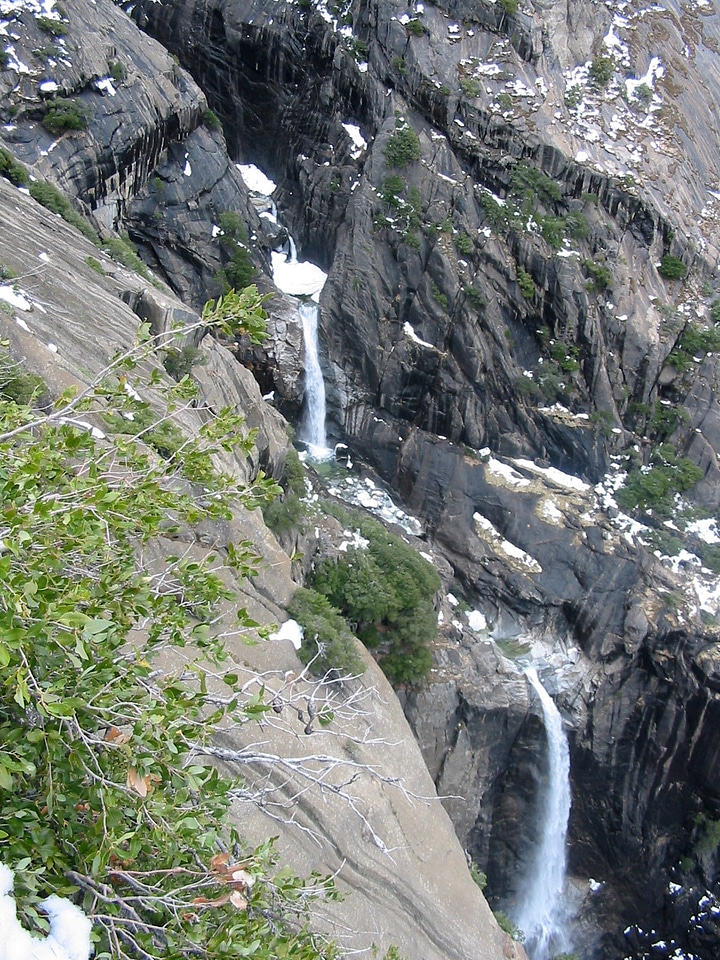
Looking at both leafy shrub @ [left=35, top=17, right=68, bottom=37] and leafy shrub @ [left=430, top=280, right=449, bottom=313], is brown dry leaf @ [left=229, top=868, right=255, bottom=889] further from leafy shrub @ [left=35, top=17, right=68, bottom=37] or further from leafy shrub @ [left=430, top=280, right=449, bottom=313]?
leafy shrub @ [left=35, top=17, right=68, bottom=37]

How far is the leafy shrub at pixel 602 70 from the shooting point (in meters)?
28.7

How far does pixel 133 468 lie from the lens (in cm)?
555

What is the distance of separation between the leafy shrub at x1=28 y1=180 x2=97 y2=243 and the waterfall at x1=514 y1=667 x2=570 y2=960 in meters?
19.6

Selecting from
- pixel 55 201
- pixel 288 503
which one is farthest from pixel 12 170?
pixel 288 503

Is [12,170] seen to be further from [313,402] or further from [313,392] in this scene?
[313,402]

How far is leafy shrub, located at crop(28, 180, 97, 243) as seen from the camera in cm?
1695

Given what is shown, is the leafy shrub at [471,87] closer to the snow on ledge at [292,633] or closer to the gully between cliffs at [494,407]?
the gully between cliffs at [494,407]

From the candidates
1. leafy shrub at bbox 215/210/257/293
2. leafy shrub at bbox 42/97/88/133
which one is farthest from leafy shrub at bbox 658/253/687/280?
leafy shrub at bbox 42/97/88/133

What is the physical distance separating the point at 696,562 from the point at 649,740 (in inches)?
256

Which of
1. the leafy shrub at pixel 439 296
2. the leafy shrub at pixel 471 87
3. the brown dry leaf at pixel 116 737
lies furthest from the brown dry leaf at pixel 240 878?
the leafy shrub at pixel 471 87

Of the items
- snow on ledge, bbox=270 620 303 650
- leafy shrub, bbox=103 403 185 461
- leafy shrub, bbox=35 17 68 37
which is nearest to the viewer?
leafy shrub, bbox=103 403 185 461

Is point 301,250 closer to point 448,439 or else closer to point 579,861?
point 448,439

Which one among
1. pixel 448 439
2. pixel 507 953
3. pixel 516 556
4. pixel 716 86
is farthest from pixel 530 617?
pixel 716 86

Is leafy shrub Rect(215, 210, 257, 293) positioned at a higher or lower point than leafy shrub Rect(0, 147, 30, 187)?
lower
